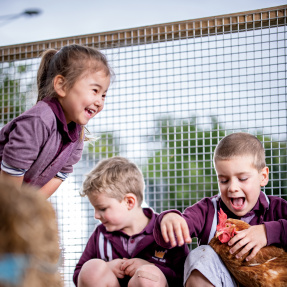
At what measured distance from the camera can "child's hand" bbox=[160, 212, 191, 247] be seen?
1.17 meters

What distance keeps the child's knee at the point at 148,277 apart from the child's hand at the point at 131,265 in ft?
0.28

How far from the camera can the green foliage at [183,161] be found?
6.07 feet

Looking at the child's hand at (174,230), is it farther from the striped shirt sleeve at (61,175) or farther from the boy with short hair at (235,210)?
the striped shirt sleeve at (61,175)

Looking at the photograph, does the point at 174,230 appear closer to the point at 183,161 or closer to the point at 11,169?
the point at 11,169

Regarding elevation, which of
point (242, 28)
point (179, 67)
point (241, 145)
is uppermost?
point (242, 28)

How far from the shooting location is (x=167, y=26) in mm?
1993

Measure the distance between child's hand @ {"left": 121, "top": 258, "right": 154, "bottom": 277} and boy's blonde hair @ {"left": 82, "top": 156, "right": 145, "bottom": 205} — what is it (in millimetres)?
261

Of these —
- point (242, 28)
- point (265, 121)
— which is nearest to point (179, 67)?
point (242, 28)

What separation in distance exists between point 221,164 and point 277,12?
2.73ft

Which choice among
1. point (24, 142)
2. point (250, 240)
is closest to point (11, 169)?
point (24, 142)

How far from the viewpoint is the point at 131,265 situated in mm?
1405

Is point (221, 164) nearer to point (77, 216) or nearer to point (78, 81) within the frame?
point (78, 81)

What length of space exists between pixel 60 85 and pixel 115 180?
1.41 ft

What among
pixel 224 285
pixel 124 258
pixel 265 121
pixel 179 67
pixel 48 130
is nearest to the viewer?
pixel 224 285
